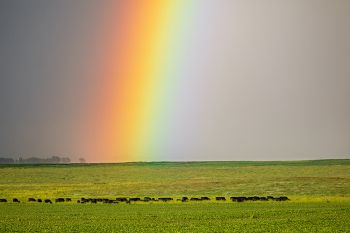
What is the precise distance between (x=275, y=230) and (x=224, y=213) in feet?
53.2

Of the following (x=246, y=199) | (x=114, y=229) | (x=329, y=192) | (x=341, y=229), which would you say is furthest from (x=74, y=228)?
(x=329, y=192)

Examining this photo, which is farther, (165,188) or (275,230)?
(165,188)

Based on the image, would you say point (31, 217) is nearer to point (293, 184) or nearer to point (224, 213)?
point (224, 213)

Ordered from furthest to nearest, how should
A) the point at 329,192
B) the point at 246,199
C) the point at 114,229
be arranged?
1. the point at 329,192
2. the point at 246,199
3. the point at 114,229

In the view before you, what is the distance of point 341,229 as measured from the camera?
42.0 metres

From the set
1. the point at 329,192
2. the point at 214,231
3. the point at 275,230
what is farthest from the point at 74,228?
the point at 329,192

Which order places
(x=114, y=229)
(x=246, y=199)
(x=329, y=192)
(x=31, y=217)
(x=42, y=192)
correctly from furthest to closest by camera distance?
(x=42, y=192), (x=329, y=192), (x=246, y=199), (x=31, y=217), (x=114, y=229)

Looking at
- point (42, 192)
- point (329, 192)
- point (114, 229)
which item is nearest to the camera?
point (114, 229)

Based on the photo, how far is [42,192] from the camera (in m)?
105

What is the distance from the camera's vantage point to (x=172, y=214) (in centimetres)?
5781

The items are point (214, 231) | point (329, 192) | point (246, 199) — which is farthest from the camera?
point (329, 192)

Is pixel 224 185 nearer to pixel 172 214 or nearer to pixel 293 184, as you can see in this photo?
pixel 293 184

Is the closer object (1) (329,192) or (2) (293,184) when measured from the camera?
(1) (329,192)

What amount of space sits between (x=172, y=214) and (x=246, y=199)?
24.3 m
